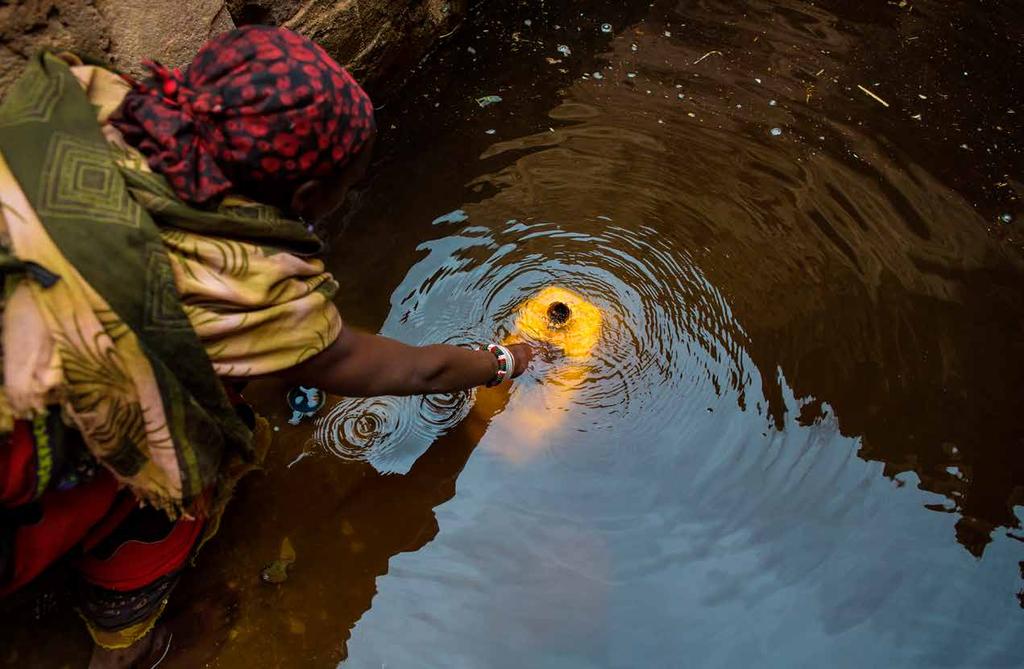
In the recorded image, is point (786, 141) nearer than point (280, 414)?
No

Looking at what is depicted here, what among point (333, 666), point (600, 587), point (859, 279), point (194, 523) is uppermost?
point (859, 279)

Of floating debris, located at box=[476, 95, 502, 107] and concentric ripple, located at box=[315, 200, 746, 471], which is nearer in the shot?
concentric ripple, located at box=[315, 200, 746, 471]

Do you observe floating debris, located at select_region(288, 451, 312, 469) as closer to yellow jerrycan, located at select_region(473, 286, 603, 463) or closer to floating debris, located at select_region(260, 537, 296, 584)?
floating debris, located at select_region(260, 537, 296, 584)

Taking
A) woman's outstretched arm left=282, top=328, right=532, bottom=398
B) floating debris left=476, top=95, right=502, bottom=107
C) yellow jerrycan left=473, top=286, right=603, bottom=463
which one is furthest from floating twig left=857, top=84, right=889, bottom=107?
woman's outstretched arm left=282, top=328, right=532, bottom=398

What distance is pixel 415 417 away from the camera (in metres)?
2.54

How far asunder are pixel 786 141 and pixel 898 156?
0.46 meters

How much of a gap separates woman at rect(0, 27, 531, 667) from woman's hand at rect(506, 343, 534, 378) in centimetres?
74

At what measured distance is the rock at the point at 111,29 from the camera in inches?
79.0

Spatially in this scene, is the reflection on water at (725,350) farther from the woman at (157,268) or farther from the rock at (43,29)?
the rock at (43,29)

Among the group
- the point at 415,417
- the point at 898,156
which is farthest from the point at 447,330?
the point at 898,156

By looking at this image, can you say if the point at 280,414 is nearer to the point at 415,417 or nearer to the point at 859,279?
the point at 415,417

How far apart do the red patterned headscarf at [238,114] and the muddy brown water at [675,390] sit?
118 cm

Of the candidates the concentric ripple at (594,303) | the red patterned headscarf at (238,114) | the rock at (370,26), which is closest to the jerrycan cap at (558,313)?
the concentric ripple at (594,303)

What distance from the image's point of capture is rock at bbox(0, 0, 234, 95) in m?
2.01
